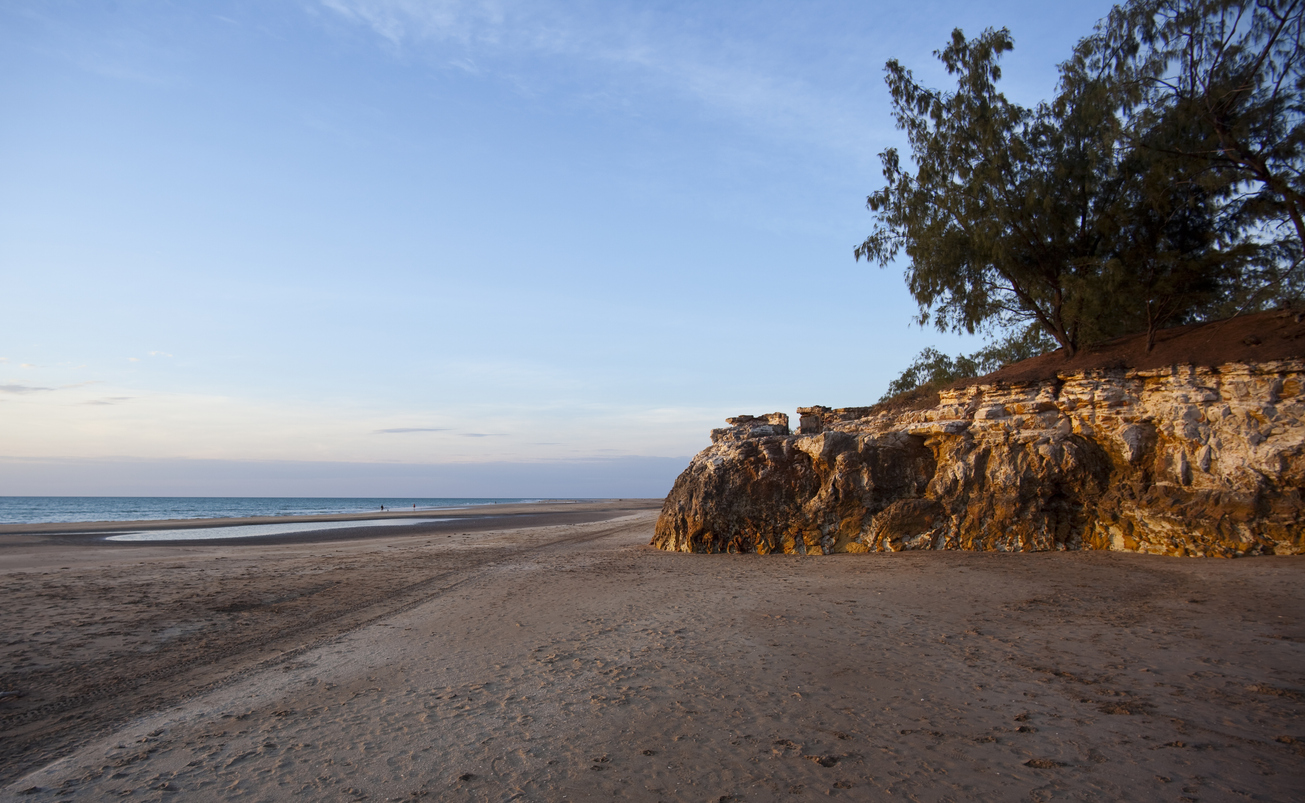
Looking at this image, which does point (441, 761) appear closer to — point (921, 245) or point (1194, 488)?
point (1194, 488)

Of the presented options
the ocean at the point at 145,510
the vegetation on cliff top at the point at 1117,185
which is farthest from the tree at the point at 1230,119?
the ocean at the point at 145,510

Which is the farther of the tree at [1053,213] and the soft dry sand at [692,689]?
the tree at [1053,213]

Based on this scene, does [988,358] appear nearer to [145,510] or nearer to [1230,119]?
[1230,119]

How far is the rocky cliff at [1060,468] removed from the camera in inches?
428

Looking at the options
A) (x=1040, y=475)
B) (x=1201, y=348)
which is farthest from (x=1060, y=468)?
(x=1201, y=348)

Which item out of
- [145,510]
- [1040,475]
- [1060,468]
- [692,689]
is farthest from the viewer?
[145,510]

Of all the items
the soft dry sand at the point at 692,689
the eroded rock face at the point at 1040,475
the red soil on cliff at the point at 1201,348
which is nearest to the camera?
the soft dry sand at the point at 692,689

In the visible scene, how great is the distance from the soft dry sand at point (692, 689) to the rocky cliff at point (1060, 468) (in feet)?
4.52

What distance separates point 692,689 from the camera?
5.70 m

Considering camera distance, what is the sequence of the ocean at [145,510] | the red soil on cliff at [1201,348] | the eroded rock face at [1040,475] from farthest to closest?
1. the ocean at [145,510]
2. the red soil on cliff at [1201,348]
3. the eroded rock face at [1040,475]

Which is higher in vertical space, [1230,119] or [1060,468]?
[1230,119]

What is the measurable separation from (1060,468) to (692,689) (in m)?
10.4

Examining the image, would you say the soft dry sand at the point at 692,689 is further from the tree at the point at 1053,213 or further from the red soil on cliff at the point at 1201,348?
the tree at the point at 1053,213

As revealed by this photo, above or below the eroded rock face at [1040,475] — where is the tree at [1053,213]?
above
